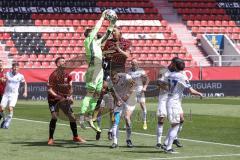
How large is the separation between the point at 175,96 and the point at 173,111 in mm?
329

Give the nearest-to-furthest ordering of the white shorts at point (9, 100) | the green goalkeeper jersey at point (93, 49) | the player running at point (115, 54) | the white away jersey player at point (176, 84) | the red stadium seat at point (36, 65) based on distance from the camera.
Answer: the white away jersey player at point (176, 84) < the green goalkeeper jersey at point (93, 49) < the player running at point (115, 54) < the white shorts at point (9, 100) < the red stadium seat at point (36, 65)

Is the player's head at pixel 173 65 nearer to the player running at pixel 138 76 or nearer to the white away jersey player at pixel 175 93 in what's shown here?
the white away jersey player at pixel 175 93

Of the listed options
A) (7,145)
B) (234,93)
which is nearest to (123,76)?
(7,145)

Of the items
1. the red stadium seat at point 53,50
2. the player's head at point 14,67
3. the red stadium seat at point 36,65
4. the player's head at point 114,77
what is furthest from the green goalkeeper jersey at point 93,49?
the red stadium seat at point 53,50

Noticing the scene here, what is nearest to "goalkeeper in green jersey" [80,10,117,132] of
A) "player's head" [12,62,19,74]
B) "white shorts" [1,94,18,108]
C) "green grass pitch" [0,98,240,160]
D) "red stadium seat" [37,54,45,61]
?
"green grass pitch" [0,98,240,160]

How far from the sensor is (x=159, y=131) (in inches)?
603

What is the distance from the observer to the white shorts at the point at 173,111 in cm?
1403

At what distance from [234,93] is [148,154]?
29206 mm

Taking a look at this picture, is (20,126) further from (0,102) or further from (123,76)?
(123,76)

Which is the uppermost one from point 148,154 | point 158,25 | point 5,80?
point 158,25

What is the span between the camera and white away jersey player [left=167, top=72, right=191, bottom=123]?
553 inches

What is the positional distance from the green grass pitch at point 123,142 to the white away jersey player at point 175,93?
2.64 feet

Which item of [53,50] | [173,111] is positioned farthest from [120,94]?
[53,50]

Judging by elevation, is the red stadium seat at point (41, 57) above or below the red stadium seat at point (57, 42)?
below
